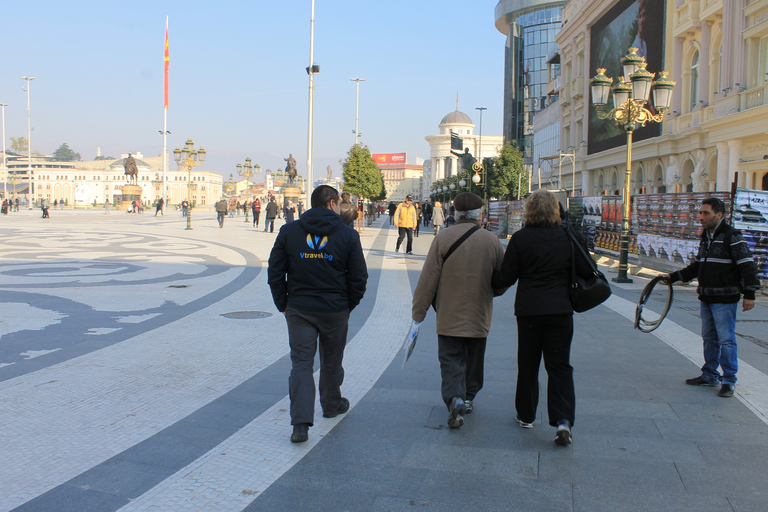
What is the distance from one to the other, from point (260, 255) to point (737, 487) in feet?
52.2

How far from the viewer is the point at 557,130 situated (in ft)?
185

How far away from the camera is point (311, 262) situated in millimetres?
4363

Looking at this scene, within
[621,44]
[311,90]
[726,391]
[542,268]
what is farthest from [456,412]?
[621,44]

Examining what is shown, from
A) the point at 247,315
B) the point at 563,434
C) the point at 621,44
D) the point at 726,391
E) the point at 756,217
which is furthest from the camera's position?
the point at 621,44

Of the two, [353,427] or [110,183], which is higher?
[110,183]

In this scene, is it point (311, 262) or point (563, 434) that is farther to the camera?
point (311, 262)

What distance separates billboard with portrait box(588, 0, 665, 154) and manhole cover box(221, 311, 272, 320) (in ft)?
92.4

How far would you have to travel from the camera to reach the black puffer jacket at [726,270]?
5312 millimetres

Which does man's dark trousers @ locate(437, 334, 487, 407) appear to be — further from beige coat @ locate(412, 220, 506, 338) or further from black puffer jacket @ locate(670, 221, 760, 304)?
black puffer jacket @ locate(670, 221, 760, 304)

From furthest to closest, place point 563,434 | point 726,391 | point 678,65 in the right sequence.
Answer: point 678,65
point 726,391
point 563,434

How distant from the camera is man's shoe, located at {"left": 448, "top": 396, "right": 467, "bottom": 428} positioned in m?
4.55

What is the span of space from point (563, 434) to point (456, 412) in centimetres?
73

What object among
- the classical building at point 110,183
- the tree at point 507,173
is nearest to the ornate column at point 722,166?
the tree at point 507,173

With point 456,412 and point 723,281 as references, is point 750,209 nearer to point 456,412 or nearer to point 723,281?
point 723,281
